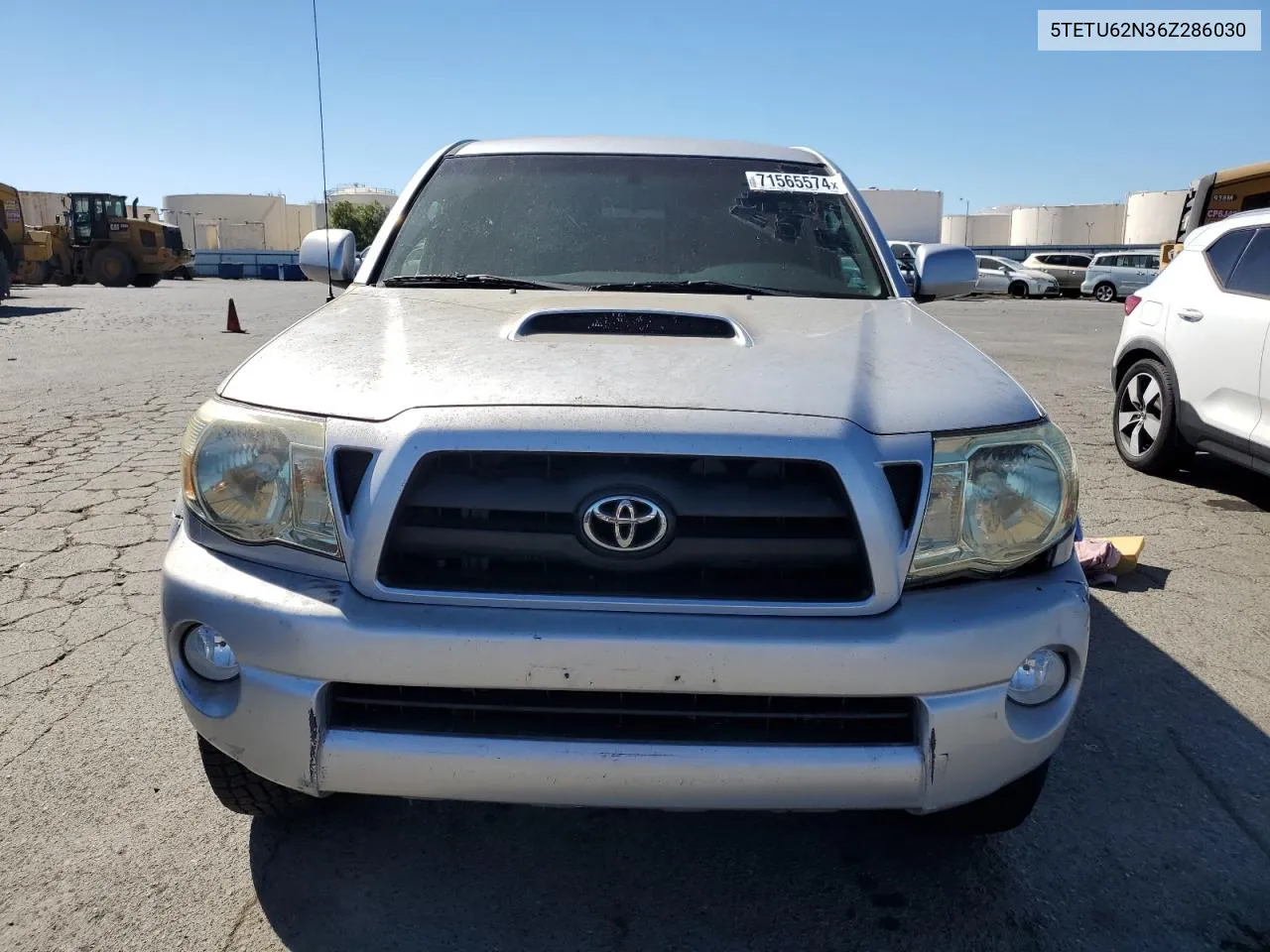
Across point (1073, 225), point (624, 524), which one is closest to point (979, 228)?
point (1073, 225)

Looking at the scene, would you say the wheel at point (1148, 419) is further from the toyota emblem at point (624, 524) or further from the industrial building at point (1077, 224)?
the industrial building at point (1077, 224)

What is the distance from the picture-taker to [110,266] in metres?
31.9

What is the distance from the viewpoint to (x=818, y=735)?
1835 mm

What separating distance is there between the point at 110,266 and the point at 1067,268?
30.9 m

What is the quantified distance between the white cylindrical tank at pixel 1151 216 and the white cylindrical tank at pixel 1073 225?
4.90ft

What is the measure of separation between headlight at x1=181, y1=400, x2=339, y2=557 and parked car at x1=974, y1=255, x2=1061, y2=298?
3185 centimetres

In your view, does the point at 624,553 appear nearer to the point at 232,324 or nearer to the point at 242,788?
the point at 242,788

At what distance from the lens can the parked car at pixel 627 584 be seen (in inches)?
69.7

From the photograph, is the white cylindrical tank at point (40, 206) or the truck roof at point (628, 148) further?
the white cylindrical tank at point (40, 206)

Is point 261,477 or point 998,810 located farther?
point 998,810

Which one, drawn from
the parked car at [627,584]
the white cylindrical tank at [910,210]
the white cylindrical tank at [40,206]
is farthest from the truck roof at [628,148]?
the white cylindrical tank at [40,206]

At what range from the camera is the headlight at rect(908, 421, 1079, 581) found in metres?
1.88

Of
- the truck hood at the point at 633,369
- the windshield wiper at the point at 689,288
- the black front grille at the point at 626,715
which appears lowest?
the black front grille at the point at 626,715

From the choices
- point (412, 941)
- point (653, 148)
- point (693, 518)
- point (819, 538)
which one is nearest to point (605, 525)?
point (693, 518)
